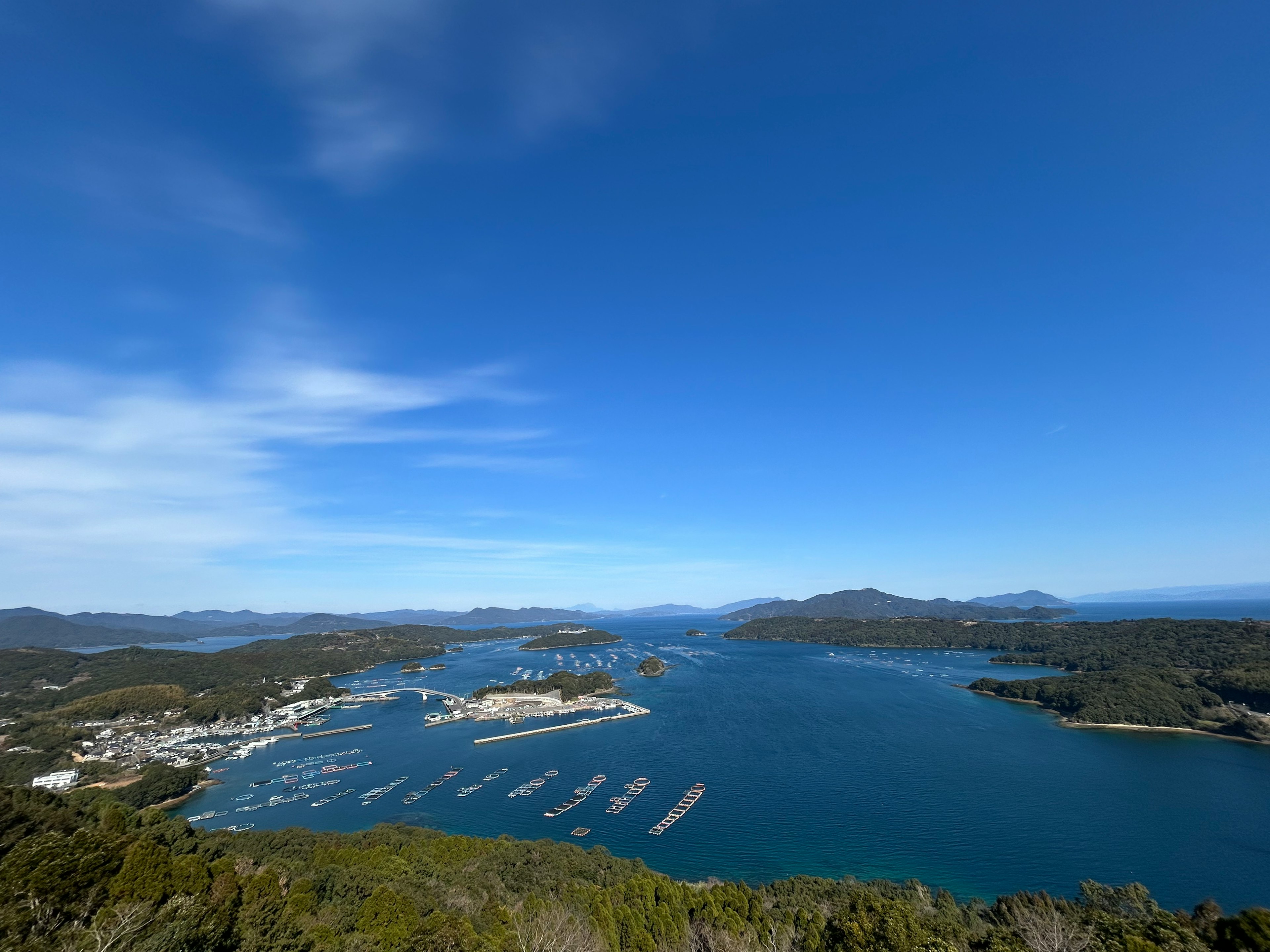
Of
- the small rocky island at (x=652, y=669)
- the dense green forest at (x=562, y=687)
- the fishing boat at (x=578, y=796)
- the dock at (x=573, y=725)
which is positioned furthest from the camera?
the small rocky island at (x=652, y=669)

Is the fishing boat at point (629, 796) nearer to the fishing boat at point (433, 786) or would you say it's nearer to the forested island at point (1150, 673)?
the fishing boat at point (433, 786)

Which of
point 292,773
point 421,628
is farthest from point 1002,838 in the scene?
point 421,628

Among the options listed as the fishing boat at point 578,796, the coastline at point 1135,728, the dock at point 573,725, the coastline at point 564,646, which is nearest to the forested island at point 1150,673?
the coastline at point 1135,728

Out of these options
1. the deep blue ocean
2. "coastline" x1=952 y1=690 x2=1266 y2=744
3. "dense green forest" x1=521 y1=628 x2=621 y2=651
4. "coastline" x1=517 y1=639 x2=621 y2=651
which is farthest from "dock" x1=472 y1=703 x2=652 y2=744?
"dense green forest" x1=521 y1=628 x2=621 y2=651

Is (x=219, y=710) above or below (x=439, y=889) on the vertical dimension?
below

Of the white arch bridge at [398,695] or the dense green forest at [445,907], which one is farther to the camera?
the white arch bridge at [398,695]

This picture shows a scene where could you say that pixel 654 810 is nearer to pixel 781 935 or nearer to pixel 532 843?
pixel 532 843
